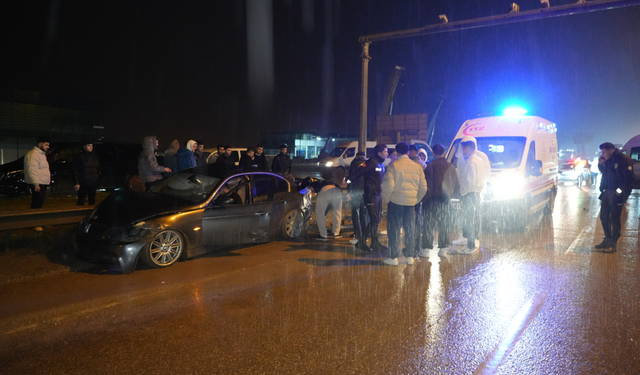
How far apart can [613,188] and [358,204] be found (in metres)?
Result: 4.34

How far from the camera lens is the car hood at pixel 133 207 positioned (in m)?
6.39

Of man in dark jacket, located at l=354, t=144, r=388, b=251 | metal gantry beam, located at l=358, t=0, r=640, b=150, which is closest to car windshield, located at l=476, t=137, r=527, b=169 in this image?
metal gantry beam, located at l=358, t=0, r=640, b=150

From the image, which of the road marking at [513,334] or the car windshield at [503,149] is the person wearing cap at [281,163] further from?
the road marking at [513,334]

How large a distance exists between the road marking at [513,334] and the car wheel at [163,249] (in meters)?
4.56

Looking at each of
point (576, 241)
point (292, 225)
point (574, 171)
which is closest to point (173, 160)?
point (292, 225)

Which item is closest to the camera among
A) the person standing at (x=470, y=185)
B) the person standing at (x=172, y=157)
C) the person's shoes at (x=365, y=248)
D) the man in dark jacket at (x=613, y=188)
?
the person standing at (x=470, y=185)

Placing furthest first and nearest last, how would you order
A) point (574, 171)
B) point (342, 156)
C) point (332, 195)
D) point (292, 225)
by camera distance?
point (574, 171) → point (342, 156) → point (292, 225) → point (332, 195)

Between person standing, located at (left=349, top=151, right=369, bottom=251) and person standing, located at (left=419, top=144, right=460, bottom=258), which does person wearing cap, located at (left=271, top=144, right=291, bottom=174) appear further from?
person standing, located at (left=419, top=144, right=460, bottom=258)

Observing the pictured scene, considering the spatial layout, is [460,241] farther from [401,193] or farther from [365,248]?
[401,193]

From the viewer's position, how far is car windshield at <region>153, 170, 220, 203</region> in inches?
290

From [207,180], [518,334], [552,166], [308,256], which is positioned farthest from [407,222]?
[552,166]

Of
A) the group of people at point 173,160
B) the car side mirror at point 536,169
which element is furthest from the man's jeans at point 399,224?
the car side mirror at point 536,169

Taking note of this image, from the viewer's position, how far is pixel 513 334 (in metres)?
4.25

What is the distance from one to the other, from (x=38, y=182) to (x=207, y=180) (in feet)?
13.0
